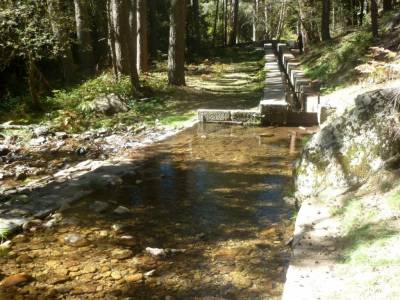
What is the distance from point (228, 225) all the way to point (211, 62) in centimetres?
1937

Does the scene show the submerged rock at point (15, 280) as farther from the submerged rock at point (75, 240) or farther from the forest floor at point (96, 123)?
the forest floor at point (96, 123)

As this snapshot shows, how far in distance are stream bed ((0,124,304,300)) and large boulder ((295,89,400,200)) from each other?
646 millimetres

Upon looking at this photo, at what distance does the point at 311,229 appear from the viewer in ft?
15.7

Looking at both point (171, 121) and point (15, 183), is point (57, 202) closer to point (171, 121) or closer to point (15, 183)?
point (15, 183)

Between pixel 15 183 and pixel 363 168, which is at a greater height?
pixel 363 168

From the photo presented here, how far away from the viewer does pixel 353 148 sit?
564 cm

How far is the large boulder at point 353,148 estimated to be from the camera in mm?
5309

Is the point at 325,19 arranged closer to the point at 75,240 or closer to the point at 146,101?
the point at 146,101

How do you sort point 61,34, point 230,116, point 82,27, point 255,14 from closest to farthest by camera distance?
point 230,116
point 61,34
point 82,27
point 255,14

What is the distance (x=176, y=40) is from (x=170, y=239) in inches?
423

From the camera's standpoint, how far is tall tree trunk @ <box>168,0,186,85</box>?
14977 mm

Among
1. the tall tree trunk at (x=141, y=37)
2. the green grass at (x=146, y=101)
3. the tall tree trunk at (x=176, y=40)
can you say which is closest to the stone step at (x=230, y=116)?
the green grass at (x=146, y=101)

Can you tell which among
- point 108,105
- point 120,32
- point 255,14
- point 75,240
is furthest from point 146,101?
point 255,14

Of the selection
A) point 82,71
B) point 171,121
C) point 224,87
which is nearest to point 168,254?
point 171,121
